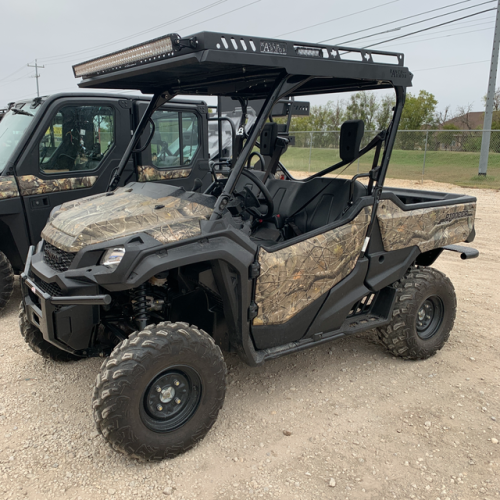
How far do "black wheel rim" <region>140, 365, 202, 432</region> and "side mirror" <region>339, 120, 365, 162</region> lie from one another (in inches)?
72.7

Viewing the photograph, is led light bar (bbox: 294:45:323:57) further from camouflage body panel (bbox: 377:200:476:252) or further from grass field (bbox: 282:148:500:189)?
grass field (bbox: 282:148:500:189)

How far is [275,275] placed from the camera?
10.1 ft

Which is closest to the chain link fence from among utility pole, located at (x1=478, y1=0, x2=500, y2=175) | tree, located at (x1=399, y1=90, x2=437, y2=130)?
utility pole, located at (x1=478, y1=0, x2=500, y2=175)

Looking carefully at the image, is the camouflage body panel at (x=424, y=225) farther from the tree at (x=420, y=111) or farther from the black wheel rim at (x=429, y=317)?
Result: the tree at (x=420, y=111)

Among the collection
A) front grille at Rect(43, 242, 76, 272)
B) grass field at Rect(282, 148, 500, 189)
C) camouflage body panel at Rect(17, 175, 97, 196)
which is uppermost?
camouflage body panel at Rect(17, 175, 97, 196)

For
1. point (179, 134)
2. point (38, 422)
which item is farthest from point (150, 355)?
point (179, 134)

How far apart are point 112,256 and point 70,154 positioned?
10.5ft

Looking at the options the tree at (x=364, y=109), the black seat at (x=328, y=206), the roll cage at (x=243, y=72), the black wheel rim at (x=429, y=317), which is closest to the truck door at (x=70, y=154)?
the roll cage at (x=243, y=72)

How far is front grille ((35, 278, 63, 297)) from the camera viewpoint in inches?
112

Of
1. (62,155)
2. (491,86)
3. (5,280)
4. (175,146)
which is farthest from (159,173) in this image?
(491,86)

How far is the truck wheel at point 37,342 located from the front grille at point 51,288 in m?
0.64

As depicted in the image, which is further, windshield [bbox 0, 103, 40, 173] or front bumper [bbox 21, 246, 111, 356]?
windshield [bbox 0, 103, 40, 173]

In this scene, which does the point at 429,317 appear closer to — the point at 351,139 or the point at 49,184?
the point at 351,139

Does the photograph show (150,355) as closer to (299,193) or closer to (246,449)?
(246,449)
